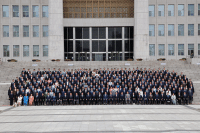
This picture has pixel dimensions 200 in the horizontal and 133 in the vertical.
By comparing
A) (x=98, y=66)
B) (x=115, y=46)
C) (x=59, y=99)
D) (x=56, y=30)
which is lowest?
(x=59, y=99)

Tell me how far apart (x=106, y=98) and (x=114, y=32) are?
26389 millimetres

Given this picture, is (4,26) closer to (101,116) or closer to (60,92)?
(60,92)

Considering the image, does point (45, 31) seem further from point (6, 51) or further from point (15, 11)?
point (6, 51)

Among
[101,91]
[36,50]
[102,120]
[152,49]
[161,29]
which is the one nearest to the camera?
[102,120]

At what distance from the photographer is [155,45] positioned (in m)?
46.1

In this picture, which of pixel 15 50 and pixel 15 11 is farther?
pixel 15 50

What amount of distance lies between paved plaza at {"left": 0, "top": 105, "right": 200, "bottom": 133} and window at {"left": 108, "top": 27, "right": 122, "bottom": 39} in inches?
1107

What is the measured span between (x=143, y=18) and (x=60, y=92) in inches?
1093

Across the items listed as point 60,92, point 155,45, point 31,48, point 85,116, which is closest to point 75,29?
point 31,48

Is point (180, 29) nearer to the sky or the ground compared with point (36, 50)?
nearer to the sky

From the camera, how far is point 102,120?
13820mm

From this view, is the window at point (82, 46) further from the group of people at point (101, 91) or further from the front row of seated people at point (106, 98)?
the front row of seated people at point (106, 98)

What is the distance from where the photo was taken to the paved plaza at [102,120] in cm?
1188

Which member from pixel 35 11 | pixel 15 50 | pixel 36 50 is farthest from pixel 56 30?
pixel 15 50
